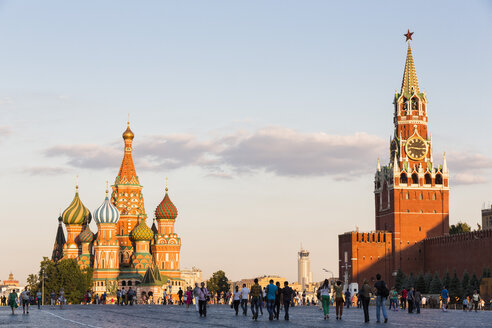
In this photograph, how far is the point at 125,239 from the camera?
132250 millimetres

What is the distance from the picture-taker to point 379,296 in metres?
29.4

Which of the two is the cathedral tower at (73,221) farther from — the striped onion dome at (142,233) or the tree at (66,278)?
the tree at (66,278)

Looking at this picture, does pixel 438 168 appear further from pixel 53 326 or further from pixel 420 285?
pixel 53 326

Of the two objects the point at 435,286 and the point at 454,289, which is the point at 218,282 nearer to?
the point at 435,286

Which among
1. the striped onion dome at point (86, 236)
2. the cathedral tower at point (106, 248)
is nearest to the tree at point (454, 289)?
the cathedral tower at point (106, 248)

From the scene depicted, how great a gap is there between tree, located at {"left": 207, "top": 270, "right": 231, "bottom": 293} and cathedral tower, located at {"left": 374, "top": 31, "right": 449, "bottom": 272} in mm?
25663

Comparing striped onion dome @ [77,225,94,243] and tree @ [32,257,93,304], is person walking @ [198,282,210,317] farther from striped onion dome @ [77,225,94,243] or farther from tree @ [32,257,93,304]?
striped onion dome @ [77,225,94,243]

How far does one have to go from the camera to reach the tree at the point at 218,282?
13962 centimetres

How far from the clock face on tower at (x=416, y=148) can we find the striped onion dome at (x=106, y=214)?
42.6 meters

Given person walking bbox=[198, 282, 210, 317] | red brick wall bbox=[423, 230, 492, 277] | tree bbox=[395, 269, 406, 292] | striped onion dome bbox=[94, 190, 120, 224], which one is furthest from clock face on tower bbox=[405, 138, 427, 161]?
person walking bbox=[198, 282, 210, 317]

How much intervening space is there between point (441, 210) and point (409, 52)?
79.1 feet

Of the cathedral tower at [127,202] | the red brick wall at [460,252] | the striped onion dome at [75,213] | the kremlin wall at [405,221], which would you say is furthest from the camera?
the striped onion dome at [75,213]

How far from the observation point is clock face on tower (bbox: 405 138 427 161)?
13100 centimetres

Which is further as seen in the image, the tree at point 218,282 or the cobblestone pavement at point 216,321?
the tree at point 218,282
